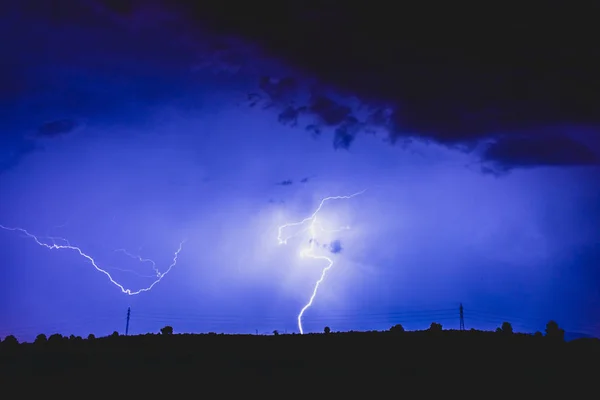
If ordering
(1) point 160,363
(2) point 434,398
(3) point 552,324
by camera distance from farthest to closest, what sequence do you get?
(3) point 552,324 → (1) point 160,363 → (2) point 434,398

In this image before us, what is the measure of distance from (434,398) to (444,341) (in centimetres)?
1339

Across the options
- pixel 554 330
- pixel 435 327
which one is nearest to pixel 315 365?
pixel 435 327

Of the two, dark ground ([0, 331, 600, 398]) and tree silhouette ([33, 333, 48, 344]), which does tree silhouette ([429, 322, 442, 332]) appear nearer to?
dark ground ([0, 331, 600, 398])

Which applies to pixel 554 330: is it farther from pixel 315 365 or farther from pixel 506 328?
pixel 315 365

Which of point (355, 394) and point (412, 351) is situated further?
point (412, 351)

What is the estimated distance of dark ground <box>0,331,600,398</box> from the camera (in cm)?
1983

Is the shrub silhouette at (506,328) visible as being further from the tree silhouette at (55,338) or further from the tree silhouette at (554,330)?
the tree silhouette at (55,338)

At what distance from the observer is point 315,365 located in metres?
24.3

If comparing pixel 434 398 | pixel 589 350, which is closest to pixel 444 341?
pixel 589 350

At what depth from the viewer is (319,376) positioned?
2173 centimetres

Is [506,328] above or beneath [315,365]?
above

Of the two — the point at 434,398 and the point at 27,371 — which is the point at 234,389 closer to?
A: the point at 434,398

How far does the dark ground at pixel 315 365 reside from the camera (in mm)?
19828

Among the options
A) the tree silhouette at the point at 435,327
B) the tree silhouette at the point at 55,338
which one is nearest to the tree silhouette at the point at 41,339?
the tree silhouette at the point at 55,338
